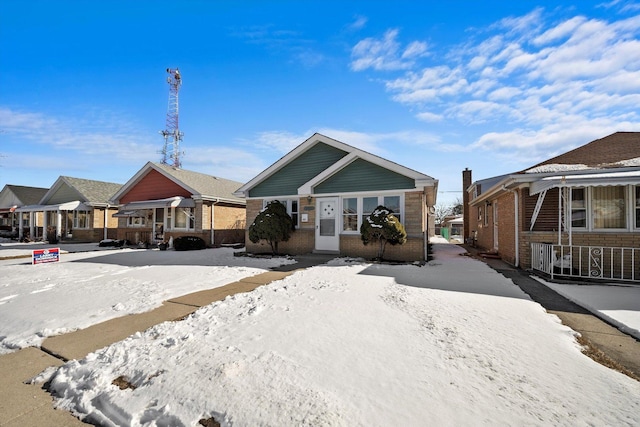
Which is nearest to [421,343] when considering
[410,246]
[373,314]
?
[373,314]

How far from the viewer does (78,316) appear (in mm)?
4805

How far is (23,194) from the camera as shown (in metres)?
28.2

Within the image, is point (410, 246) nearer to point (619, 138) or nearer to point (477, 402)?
point (477, 402)

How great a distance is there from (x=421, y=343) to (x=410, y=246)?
7.64 meters

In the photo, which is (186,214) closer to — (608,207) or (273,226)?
(273,226)

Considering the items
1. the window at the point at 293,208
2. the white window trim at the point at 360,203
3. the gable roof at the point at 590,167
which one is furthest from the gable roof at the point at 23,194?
the gable roof at the point at 590,167

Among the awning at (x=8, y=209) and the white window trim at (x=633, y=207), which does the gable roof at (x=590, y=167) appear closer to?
the white window trim at (x=633, y=207)

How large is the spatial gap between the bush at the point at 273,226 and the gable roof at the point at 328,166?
1.26m

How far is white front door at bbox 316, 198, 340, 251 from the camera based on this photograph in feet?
40.6

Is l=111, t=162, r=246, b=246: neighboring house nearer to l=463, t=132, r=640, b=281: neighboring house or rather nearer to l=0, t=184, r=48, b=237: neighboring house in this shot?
l=0, t=184, r=48, b=237: neighboring house

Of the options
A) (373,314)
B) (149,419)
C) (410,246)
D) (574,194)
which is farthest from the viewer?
(410,246)

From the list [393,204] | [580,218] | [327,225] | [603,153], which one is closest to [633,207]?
[580,218]

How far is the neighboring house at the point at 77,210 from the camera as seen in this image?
22625mm

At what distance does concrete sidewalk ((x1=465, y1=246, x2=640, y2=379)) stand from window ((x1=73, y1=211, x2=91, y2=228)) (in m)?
29.1
